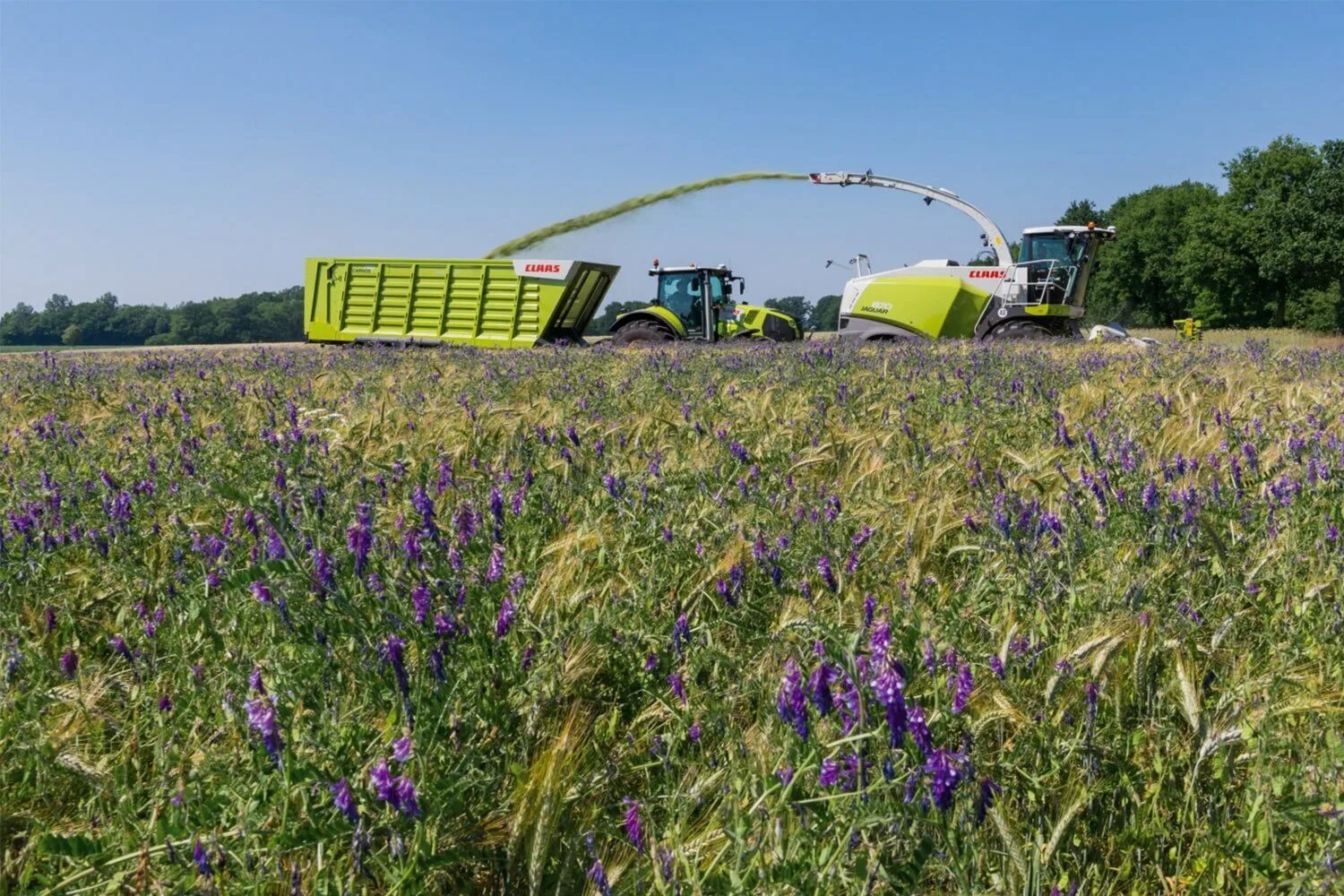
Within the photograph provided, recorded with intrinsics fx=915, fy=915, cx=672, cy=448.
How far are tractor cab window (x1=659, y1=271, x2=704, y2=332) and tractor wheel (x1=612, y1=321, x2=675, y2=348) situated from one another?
104 cm

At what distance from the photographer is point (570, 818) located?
1.57m

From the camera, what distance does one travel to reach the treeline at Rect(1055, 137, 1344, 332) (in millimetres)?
47469

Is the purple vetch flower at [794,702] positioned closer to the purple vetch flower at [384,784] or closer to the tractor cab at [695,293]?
the purple vetch flower at [384,784]

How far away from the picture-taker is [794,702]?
50.0 inches

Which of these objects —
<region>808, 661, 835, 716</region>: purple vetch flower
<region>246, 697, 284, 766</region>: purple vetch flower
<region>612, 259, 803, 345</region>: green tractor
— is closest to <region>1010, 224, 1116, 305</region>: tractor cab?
<region>612, 259, 803, 345</region>: green tractor

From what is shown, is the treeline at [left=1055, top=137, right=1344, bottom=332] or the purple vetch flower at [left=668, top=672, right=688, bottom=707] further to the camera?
the treeline at [left=1055, top=137, right=1344, bottom=332]

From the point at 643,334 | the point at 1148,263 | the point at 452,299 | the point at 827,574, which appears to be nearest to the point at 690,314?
the point at 643,334

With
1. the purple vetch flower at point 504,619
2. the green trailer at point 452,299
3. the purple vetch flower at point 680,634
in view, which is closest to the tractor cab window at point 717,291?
the green trailer at point 452,299

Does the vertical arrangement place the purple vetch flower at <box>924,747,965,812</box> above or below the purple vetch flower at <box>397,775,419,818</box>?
above

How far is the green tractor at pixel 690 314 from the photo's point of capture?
71.2 feet

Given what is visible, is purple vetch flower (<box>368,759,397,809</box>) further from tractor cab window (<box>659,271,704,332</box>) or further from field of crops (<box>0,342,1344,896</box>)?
tractor cab window (<box>659,271,704,332</box>)

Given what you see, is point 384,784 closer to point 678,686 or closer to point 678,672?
point 678,686

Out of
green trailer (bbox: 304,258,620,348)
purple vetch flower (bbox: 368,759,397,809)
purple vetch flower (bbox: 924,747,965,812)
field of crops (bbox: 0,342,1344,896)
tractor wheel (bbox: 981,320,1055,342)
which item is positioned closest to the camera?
purple vetch flower (bbox: 924,747,965,812)

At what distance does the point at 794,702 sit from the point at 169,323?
9933 centimetres
